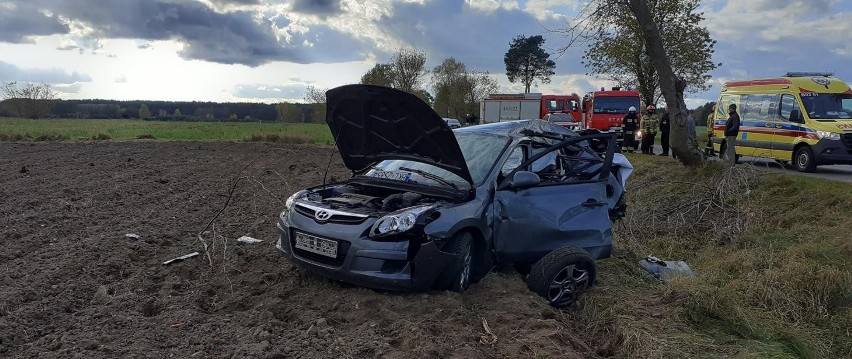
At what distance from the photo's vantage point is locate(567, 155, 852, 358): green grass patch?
196 inches

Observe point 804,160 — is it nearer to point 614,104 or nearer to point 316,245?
point 614,104

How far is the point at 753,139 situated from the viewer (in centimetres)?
1612

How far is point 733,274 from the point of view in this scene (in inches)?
301

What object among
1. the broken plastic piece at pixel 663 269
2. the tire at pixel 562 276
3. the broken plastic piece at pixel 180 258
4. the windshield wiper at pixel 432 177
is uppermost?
the windshield wiper at pixel 432 177

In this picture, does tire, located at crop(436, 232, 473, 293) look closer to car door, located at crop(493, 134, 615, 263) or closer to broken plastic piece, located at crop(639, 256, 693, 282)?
car door, located at crop(493, 134, 615, 263)

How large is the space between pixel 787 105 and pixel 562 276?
479 inches

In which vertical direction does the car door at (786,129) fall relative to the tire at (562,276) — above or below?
above

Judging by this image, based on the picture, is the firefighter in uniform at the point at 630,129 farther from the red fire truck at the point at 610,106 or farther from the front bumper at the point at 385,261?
the front bumper at the point at 385,261

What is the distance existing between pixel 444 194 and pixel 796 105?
41.8 feet

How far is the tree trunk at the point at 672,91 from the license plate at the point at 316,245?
1072 centimetres

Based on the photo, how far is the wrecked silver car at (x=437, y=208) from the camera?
4930mm

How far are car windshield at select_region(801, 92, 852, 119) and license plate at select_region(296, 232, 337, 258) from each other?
13549 millimetres

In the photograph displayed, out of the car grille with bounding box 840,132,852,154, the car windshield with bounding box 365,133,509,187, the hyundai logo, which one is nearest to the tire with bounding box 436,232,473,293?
the car windshield with bounding box 365,133,509,187

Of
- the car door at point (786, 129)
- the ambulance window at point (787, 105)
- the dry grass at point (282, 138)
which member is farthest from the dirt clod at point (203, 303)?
the dry grass at point (282, 138)
